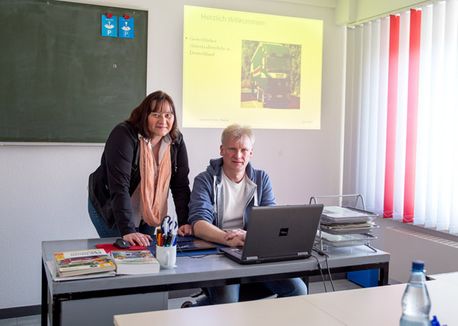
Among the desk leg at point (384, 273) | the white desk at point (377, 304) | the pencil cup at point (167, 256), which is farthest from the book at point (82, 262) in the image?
the desk leg at point (384, 273)

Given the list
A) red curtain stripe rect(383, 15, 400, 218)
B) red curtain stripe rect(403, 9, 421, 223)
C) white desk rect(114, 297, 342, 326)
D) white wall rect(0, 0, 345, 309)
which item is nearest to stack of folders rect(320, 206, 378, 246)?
white desk rect(114, 297, 342, 326)

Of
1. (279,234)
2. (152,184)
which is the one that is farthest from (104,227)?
(279,234)

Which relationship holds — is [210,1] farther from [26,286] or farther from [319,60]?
[26,286]

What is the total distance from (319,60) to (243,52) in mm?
727

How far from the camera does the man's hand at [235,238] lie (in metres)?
2.20

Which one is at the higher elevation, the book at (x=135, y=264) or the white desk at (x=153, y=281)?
the book at (x=135, y=264)

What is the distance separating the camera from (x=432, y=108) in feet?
11.3

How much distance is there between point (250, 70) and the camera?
396 centimetres

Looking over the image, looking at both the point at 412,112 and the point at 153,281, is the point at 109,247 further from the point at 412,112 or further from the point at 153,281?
the point at 412,112

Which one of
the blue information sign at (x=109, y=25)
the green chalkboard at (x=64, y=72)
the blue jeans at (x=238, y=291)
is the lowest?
the blue jeans at (x=238, y=291)

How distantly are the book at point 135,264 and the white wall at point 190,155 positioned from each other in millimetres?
1666

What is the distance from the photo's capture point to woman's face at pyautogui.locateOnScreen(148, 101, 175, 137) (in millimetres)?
2490

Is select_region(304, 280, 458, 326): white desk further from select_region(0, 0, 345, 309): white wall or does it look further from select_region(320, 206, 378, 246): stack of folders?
select_region(0, 0, 345, 309): white wall

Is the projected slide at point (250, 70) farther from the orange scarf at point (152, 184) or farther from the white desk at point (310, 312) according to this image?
the white desk at point (310, 312)
